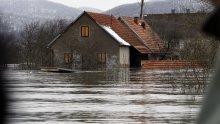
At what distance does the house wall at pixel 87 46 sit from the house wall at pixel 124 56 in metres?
0.76

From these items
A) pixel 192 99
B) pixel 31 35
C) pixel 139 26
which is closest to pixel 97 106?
pixel 192 99

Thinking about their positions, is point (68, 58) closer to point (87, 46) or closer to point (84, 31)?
point (87, 46)

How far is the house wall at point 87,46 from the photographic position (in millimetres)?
63469

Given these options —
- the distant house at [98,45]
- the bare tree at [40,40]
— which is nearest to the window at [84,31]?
the distant house at [98,45]

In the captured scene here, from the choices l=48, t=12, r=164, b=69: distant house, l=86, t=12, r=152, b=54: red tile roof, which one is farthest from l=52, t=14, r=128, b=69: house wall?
l=86, t=12, r=152, b=54: red tile roof

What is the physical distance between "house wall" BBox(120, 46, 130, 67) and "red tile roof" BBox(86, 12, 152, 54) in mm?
1558

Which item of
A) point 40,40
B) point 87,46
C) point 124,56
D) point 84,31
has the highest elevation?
point 84,31

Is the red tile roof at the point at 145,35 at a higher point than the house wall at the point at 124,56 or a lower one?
higher

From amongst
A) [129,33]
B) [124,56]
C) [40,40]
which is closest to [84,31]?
[124,56]

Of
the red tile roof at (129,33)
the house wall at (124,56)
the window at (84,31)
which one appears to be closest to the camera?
the house wall at (124,56)

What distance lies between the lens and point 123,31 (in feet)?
225

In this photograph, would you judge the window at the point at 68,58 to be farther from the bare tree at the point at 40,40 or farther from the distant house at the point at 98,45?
the bare tree at the point at 40,40

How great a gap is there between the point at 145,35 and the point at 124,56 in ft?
29.6

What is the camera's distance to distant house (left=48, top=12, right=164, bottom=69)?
63.5 meters
